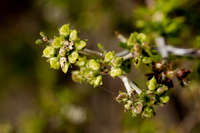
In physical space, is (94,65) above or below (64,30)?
below

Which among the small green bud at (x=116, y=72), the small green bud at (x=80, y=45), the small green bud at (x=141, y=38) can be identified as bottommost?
the small green bud at (x=116, y=72)

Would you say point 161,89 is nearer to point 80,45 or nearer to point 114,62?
point 114,62

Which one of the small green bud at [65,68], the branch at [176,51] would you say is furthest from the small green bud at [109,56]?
the branch at [176,51]

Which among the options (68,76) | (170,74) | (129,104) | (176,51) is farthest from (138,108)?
(68,76)

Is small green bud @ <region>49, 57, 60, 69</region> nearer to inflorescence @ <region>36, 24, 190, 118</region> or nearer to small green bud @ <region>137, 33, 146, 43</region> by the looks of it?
inflorescence @ <region>36, 24, 190, 118</region>

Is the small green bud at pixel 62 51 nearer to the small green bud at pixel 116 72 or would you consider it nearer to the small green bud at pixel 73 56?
the small green bud at pixel 73 56

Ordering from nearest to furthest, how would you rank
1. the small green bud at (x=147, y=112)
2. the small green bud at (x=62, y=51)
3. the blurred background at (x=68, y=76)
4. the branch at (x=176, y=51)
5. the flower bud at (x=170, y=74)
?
1. the small green bud at (x=62, y=51)
2. the small green bud at (x=147, y=112)
3. the flower bud at (x=170, y=74)
4. the branch at (x=176, y=51)
5. the blurred background at (x=68, y=76)

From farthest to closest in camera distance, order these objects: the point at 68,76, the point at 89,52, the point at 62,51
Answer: the point at 68,76 → the point at 89,52 → the point at 62,51

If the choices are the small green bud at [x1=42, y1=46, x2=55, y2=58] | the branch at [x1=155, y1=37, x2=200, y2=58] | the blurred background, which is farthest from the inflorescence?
the blurred background

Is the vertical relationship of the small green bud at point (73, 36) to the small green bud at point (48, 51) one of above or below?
above
